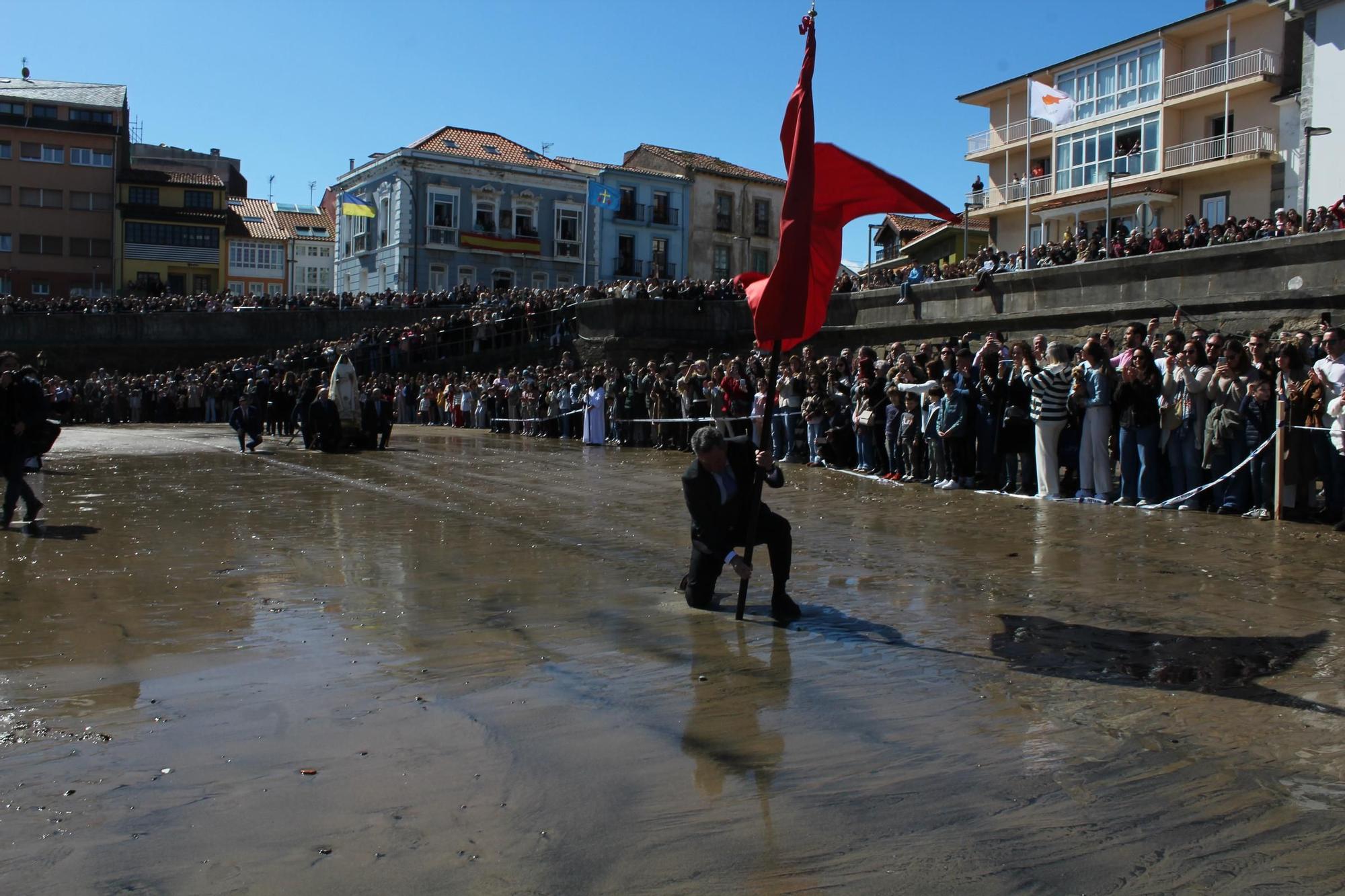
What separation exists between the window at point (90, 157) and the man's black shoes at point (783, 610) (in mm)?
70018

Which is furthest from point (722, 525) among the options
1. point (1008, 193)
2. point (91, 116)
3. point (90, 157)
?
point (91, 116)

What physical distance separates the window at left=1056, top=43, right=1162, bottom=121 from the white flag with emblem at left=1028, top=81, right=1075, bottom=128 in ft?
26.1

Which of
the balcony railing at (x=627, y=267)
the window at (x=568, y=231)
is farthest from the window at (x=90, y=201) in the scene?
the balcony railing at (x=627, y=267)

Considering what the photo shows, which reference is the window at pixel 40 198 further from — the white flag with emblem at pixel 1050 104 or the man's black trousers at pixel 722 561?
the man's black trousers at pixel 722 561

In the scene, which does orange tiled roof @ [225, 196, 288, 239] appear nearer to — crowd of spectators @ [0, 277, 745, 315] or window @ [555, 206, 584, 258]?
window @ [555, 206, 584, 258]

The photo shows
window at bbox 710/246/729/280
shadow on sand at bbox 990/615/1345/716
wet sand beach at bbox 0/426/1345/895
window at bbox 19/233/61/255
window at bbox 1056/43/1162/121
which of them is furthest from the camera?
window at bbox 19/233/61/255

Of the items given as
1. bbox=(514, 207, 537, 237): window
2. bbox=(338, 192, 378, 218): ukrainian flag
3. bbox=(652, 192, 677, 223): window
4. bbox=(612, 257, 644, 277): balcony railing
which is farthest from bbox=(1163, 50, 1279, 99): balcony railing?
bbox=(338, 192, 378, 218): ukrainian flag

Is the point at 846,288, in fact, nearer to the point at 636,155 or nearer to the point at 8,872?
the point at 8,872

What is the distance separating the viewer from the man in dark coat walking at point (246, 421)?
73.4 feet

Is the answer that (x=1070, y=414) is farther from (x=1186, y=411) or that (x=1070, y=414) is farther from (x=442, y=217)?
(x=442, y=217)

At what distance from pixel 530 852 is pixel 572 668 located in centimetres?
221

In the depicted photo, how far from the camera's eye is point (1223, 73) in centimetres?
3938

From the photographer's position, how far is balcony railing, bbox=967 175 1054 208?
45625mm

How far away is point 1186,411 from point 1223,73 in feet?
108
